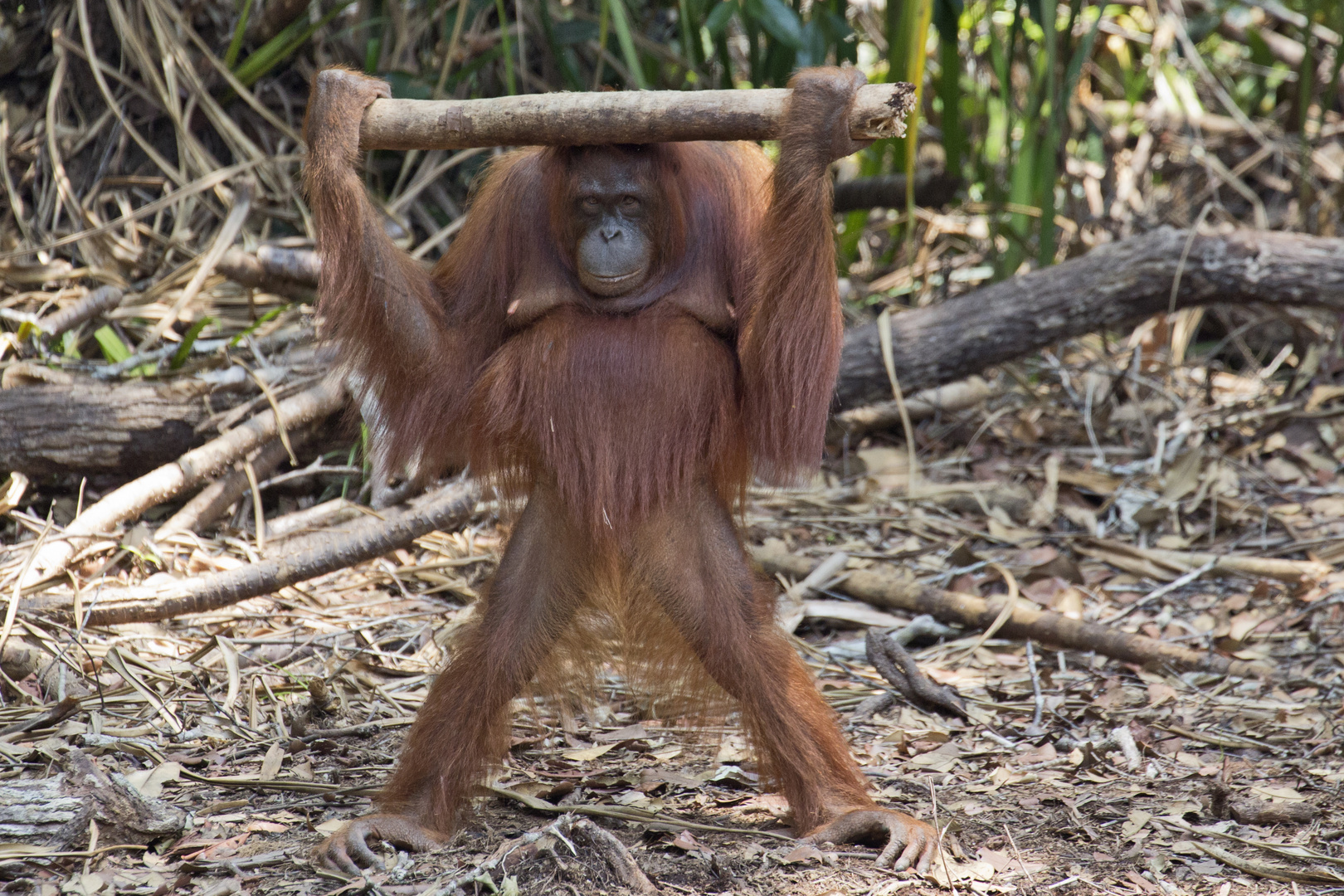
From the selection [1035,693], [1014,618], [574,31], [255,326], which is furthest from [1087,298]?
[255,326]

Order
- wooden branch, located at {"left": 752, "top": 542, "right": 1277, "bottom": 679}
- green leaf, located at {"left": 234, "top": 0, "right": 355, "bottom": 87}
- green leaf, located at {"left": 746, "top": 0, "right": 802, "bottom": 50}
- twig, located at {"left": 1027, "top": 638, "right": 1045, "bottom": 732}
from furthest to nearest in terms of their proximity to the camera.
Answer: green leaf, located at {"left": 234, "top": 0, "right": 355, "bottom": 87}
green leaf, located at {"left": 746, "top": 0, "right": 802, "bottom": 50}
wooden branch, located at {"left": 752, "top": 542, "right": 1277, "bottom": 679}
twig, located at {"left": 1027, "top": 638, "right": 1045, "bottom": 732}

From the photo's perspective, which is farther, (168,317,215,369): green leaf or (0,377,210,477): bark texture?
(168,317,215,369): green leaf

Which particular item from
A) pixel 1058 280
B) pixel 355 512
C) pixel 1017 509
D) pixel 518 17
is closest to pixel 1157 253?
pixel 1058 280

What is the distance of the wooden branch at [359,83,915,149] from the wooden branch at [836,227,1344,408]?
2751 mm

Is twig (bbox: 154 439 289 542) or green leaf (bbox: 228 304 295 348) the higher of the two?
green leaf (bbox: 228 304 295 348)

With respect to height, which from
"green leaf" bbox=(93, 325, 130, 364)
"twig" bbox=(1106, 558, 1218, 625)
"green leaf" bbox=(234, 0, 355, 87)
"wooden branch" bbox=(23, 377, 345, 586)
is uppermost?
"green leaf" bbox=(234, 0, 355, 87)

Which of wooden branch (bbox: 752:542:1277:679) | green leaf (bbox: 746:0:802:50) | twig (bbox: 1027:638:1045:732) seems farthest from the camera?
green leaf (bbox: 746:0:802:50)

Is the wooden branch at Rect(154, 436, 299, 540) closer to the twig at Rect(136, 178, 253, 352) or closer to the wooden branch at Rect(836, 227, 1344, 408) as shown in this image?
the twig at Rect(136, 178, 253, 352)

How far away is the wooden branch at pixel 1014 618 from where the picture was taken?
400cm

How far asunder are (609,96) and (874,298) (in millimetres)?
4340

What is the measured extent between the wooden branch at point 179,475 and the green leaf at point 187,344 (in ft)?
1.50

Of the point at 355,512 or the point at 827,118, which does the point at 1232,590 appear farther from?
the point at 355,512

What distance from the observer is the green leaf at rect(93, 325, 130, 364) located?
5000mm

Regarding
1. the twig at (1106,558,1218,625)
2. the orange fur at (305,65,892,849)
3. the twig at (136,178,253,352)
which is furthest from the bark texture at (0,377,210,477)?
the twig at (1106,558,1218,625)
